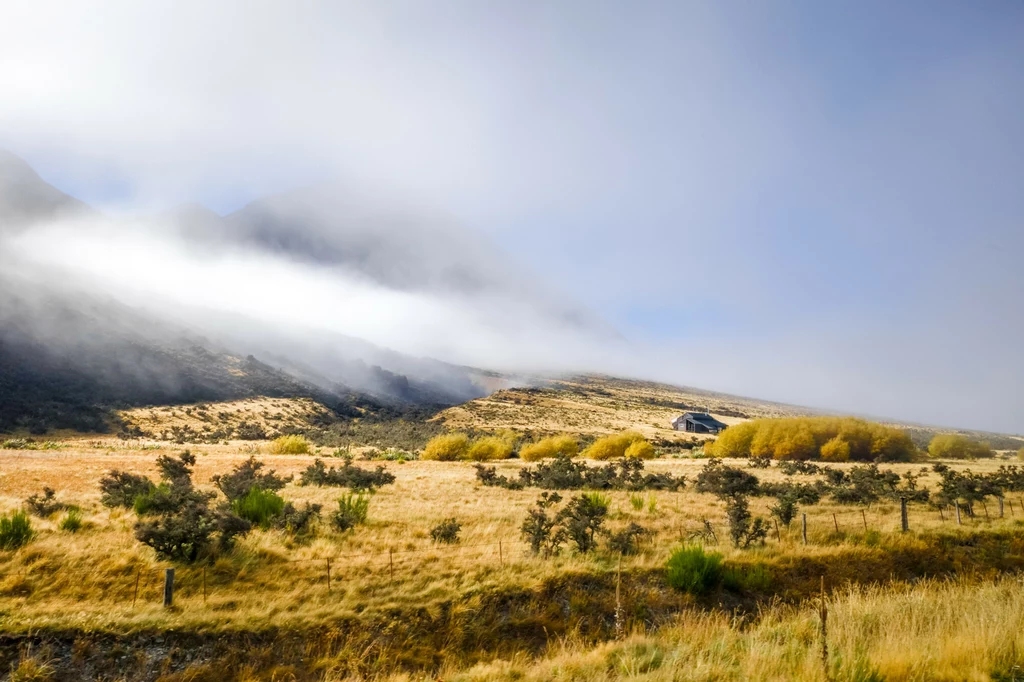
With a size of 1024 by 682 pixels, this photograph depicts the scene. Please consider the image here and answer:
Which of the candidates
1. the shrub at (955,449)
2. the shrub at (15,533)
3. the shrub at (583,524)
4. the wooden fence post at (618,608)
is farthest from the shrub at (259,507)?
the shrub at (955,449)

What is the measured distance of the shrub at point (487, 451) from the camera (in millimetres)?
49562

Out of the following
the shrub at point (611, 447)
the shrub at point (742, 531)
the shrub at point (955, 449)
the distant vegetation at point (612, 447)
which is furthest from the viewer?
the shrub at point (955, 449)

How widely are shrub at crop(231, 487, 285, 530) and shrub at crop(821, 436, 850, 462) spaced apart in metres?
63.5

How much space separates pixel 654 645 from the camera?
25.3 feet

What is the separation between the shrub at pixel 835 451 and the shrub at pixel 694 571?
5730 centimetres

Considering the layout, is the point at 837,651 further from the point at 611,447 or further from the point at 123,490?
the point at 611,447

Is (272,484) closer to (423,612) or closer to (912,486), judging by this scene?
(423,612)

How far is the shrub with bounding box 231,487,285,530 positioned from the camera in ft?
51.5

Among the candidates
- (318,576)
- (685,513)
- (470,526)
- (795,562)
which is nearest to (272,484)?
(470,526)

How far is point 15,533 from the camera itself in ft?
39.0

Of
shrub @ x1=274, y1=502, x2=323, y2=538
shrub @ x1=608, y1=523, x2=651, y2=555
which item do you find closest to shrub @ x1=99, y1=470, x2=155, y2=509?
shrub @ x1=274, y1=502, x2=323, y2=538

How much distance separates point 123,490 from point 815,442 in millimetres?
70120

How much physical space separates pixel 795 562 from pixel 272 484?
20.4m

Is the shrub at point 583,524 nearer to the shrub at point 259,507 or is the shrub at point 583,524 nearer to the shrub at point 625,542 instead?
the shrub at point 625,542
